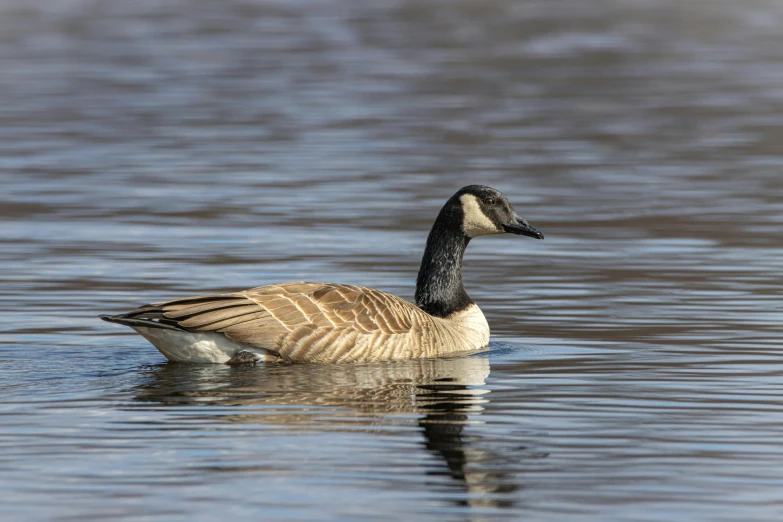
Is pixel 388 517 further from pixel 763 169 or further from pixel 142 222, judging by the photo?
pixel 763 169

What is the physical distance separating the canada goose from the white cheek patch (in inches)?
35.1

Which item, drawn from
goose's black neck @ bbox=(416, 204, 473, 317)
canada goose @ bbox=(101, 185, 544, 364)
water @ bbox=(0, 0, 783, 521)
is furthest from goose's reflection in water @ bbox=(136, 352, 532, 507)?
goose's black neck @ bbox=(416, 204, 473, 317)

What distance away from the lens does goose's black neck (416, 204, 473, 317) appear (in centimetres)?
1658

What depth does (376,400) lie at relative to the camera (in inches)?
498

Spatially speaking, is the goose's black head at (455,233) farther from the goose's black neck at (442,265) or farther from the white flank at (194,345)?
the white flank at (194,345)

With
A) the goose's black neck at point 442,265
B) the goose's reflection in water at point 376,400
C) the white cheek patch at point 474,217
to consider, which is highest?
the white cheek patch at point 474,217

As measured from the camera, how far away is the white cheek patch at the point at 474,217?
16.6 metres

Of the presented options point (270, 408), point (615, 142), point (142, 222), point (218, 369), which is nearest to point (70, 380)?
point (218, 369)

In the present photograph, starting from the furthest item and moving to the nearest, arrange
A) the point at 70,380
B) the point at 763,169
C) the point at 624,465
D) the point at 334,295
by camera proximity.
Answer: the point at 763,169, the point at 334,295, the point at 70,380, the point at 624,465

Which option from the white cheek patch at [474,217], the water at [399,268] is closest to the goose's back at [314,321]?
the water at [399,268]

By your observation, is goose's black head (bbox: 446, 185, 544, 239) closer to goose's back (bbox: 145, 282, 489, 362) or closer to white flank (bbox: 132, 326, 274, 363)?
goose's back (bbox: 145, 282, 489, 362)

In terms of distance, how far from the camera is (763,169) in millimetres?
29297

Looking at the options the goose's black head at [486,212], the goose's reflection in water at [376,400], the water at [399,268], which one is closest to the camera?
the water at [399,268]

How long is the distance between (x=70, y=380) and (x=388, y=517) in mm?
5252
